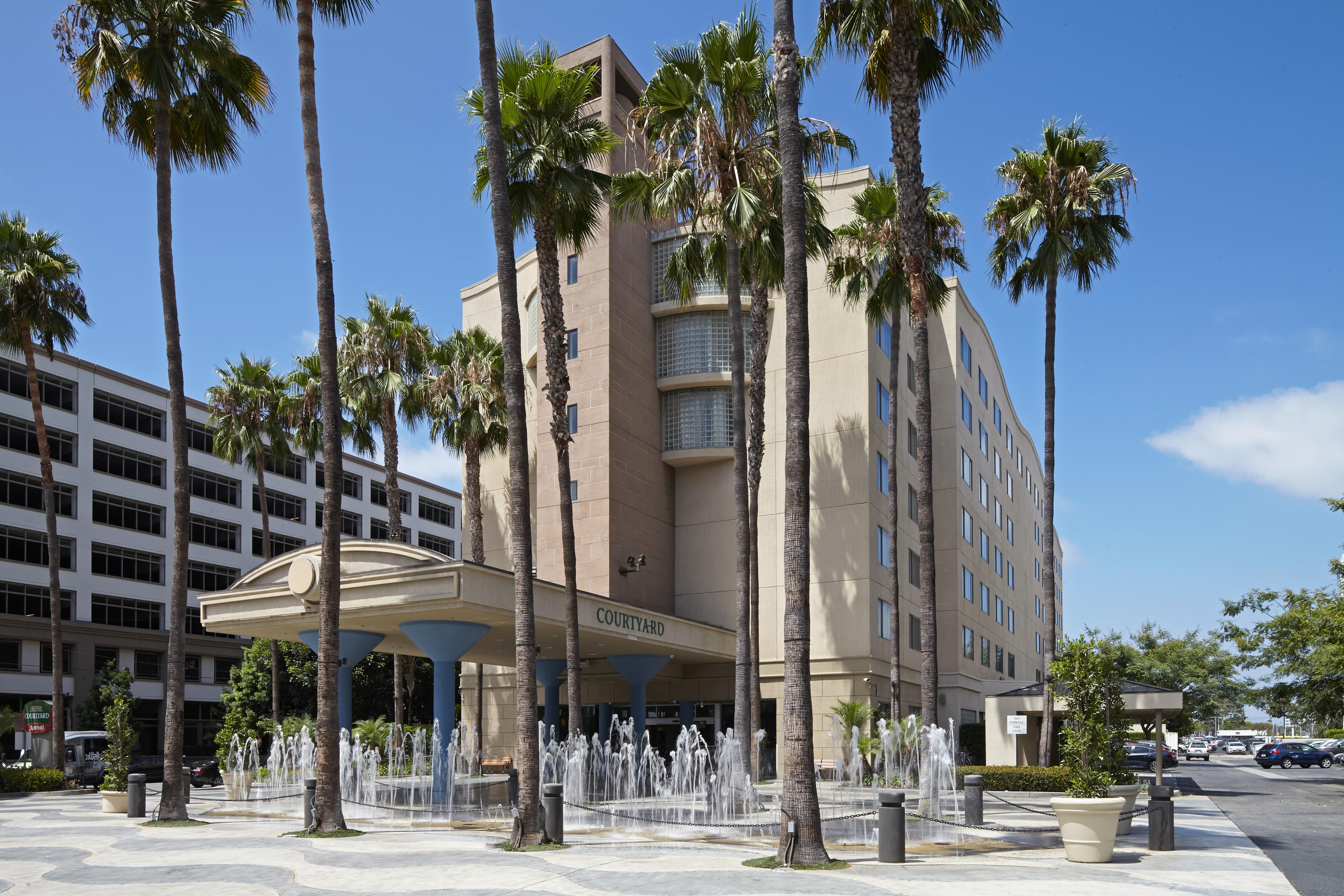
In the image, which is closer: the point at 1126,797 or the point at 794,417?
the point at 794,417

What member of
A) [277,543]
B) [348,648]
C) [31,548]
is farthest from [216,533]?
[348,648]

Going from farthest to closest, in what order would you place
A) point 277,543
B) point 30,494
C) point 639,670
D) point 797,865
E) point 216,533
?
1. point 277,543
2. point 216,533
3. point 30,494
4. point 639,670
5. point 797,865

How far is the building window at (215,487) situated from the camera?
6138 centimetres

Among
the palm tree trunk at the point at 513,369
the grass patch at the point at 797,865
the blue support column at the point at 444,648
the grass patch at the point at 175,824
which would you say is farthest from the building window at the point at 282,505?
the grass patch at the point at 797,865

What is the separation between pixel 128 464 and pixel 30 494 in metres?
5.99

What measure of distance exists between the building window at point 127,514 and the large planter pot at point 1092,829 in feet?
171

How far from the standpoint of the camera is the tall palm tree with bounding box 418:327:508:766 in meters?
38.6

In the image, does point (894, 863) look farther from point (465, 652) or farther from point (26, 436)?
point (26, 436)

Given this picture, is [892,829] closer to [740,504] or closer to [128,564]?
[740,504]

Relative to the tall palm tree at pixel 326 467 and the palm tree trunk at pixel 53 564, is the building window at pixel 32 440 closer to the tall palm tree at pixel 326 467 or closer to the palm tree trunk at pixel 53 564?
the palm tree trunk at pixel 53 564

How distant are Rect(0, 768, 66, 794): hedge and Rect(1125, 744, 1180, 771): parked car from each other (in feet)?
119

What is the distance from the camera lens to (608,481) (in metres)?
35.5

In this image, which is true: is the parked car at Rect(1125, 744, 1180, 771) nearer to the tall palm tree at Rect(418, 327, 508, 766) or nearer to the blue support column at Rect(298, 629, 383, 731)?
the tall palm tree at Rect(418, 327, 508, 766)

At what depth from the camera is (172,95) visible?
22547 millimetres
